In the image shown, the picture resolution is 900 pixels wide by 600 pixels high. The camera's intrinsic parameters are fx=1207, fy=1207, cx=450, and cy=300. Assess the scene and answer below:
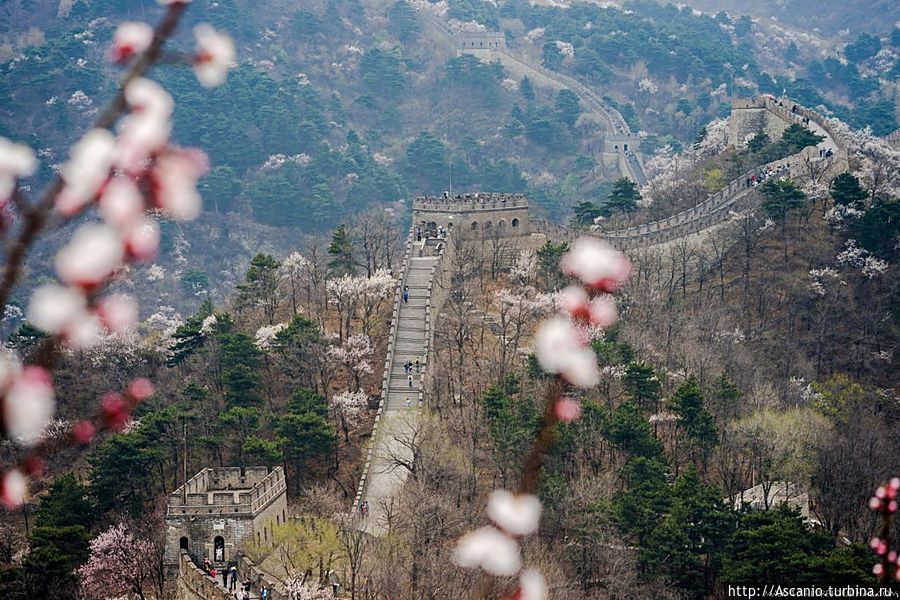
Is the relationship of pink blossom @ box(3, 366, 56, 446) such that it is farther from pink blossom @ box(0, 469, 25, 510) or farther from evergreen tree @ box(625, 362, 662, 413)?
evergreen tree @ box(625, 362, 662, 413)

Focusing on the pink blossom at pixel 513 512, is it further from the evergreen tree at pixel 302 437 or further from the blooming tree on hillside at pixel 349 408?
the blooming tree on hillside at pixel 349 408

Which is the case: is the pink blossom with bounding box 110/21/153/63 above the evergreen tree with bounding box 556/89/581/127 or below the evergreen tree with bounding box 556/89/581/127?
below

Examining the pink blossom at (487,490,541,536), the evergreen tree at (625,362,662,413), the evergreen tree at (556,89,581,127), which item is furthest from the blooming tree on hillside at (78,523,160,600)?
the evergreen tree at (556,89,581,127)

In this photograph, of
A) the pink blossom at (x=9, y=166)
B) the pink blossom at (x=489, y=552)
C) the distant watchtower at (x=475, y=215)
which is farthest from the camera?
the distant watchtower at (x=475, y=215)

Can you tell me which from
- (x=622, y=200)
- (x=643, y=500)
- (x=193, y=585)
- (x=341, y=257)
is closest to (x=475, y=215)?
(x=341, y=257)

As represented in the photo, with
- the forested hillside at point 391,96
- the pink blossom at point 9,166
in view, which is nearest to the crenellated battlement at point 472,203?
the forested hillside at point 391,96

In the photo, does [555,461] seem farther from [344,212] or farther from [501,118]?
[501,118]
